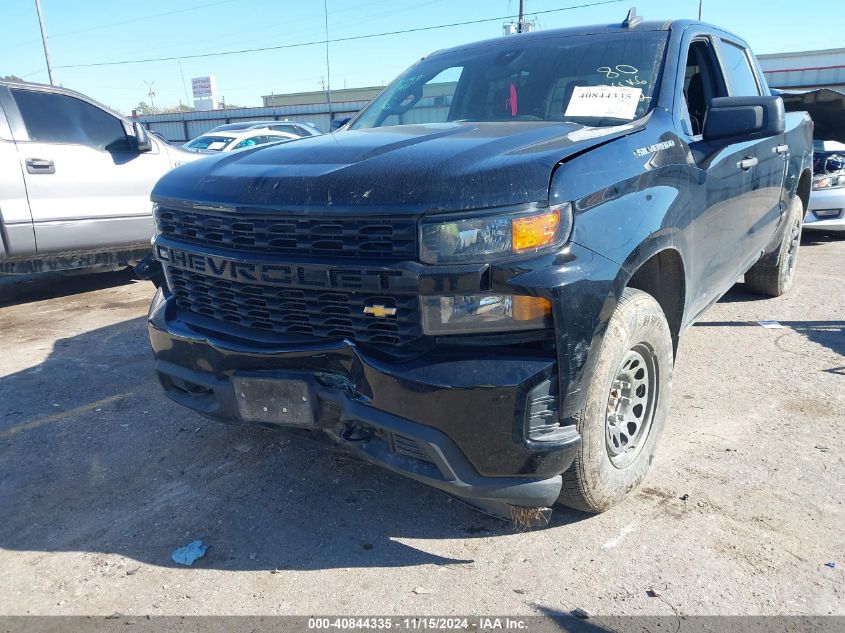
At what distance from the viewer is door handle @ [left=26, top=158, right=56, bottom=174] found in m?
5.54

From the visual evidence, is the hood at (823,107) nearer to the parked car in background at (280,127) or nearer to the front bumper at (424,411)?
the front bumper at (424,411)

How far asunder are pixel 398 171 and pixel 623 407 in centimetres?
133

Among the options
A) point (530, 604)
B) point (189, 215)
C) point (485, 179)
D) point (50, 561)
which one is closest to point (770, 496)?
point (530, 604)

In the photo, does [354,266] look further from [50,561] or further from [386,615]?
[50,561]

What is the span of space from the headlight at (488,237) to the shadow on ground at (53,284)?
18.3 ft

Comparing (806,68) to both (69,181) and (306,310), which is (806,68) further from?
(306,310)

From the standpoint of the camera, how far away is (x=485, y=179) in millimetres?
2107

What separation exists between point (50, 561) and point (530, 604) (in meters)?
1.81

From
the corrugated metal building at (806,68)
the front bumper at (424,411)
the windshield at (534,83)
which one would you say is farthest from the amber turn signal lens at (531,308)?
the corrugated metal building at (806,68)

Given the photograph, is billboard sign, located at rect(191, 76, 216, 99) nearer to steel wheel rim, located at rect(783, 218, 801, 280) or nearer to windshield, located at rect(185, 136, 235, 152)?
windshield, located at rect(185, 136, 235, 152)

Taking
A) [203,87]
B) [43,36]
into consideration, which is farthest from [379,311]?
[203,87]

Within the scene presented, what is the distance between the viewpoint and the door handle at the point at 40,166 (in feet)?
18.2

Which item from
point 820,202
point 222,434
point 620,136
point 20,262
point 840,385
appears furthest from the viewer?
point 820,202

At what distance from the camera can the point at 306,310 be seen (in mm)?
2355
